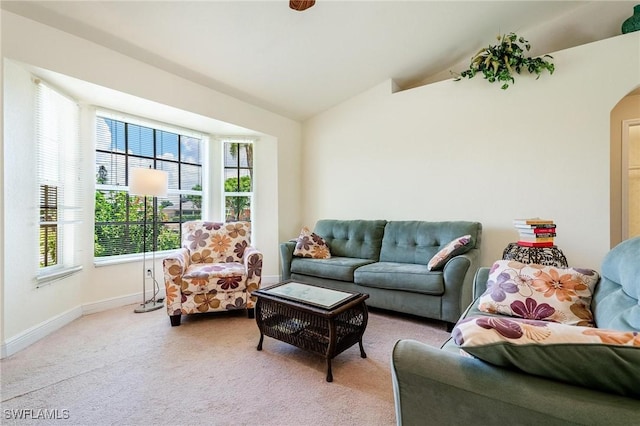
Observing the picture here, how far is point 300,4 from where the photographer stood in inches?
89.3

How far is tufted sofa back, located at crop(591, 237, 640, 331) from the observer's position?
3.24 ft

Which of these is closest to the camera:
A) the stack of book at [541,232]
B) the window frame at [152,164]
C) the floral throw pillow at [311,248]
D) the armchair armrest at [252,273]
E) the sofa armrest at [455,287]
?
the sofa armrest at [455,287]

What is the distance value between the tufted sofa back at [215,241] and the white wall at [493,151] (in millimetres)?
1412

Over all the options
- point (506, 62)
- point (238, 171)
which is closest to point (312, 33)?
point (506, 62)

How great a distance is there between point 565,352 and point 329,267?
95.4 inches

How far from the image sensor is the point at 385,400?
151 cm

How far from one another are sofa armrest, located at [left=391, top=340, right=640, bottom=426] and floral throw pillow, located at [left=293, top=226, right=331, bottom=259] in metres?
2.49

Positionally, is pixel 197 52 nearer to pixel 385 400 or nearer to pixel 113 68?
pixel 113 68

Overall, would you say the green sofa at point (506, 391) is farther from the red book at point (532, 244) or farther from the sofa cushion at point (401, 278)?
the red book at point (532, 244)

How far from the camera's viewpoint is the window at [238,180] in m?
4.01

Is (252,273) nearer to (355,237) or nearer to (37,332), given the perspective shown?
(355,237)

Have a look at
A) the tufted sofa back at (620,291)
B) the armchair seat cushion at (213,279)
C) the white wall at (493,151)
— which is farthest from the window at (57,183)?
the tufted sofa back at (620,291)

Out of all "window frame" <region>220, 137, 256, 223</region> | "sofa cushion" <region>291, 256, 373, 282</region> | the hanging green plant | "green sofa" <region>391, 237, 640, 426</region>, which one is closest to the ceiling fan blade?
the hanging green plant

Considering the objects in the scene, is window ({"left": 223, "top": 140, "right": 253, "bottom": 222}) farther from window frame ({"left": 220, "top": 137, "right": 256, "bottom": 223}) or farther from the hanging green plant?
the hanging green plant
